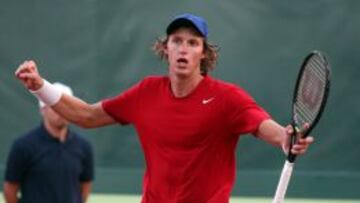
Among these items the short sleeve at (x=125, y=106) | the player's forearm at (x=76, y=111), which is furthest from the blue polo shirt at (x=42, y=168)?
the short sleeve at (x=125, y=106)

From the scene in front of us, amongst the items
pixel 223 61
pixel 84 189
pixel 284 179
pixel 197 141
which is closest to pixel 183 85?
pixel 197 141

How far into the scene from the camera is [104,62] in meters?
9.08

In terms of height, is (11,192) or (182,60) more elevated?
(182,60)

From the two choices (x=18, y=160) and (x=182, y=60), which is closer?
(x=182, y=60)

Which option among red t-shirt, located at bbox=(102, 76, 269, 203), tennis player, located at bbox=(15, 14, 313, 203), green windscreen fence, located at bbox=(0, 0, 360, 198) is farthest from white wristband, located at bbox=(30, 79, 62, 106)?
green windscreen fence, located at bbox=(0, 0, 360, 198)

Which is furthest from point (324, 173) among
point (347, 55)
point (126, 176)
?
point (126, 176)

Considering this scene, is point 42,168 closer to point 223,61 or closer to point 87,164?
point 87,164

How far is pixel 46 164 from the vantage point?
7.31 meters

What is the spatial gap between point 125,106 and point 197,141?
0.45 metres

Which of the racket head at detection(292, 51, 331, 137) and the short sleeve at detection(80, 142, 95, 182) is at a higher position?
the racket head at detection(292, 51, 331, 137)

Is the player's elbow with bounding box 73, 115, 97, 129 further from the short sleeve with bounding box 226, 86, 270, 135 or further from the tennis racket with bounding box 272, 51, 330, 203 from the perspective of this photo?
the tennis racket with bounding box 272, 51, 330, 203

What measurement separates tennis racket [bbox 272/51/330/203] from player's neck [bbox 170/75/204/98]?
0.46 meters

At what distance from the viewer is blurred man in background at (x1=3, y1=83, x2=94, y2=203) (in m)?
7.31

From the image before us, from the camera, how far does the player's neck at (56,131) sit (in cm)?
739
